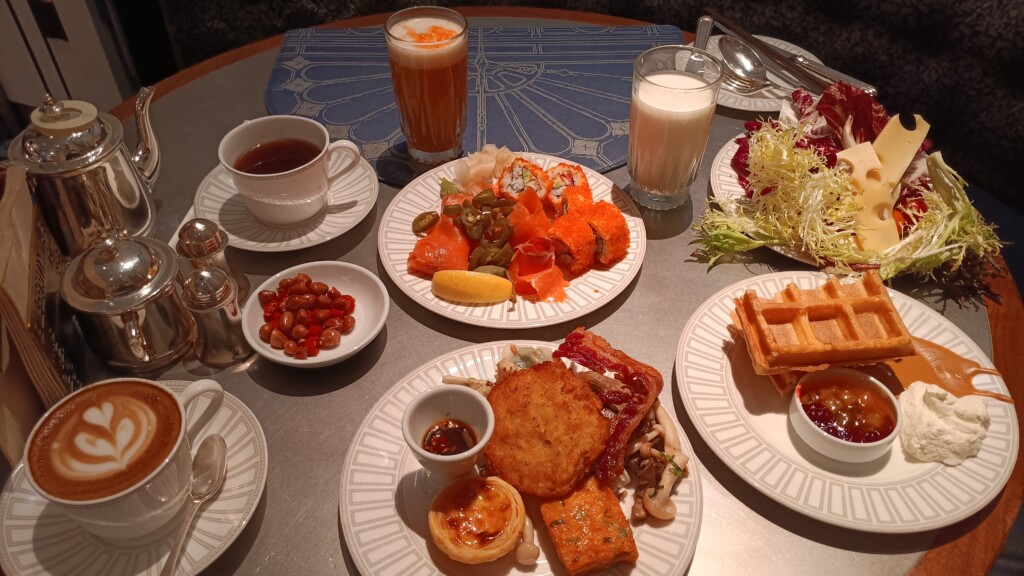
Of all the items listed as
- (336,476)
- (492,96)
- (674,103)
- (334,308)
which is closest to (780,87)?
(674,103)

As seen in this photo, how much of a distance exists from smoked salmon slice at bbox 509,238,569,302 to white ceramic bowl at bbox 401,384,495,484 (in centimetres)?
58

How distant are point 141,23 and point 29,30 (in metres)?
0.73

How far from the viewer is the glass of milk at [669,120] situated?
7.22 feet

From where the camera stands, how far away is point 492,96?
2865 mm

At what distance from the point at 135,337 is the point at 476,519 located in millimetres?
1027

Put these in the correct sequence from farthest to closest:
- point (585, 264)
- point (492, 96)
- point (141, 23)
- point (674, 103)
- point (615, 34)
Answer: point (141, 23), point (615, 34), point (492, 96), point (674, 103), point (585, 264)

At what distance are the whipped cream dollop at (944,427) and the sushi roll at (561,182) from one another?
1.18 metres

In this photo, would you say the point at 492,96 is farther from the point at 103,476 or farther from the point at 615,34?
the point at 103,476

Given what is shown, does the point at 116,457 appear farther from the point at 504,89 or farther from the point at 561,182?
the point at 504,89

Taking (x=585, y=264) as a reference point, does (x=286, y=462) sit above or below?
below

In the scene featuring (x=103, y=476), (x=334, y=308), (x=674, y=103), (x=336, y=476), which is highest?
(x=674, y=103)

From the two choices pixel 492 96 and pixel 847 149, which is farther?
pixel 492 96

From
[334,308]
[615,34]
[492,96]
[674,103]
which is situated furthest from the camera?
[615,34]

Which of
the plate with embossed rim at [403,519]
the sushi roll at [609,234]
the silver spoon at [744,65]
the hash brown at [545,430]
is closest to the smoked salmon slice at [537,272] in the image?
the sushi roll at [609,234]
